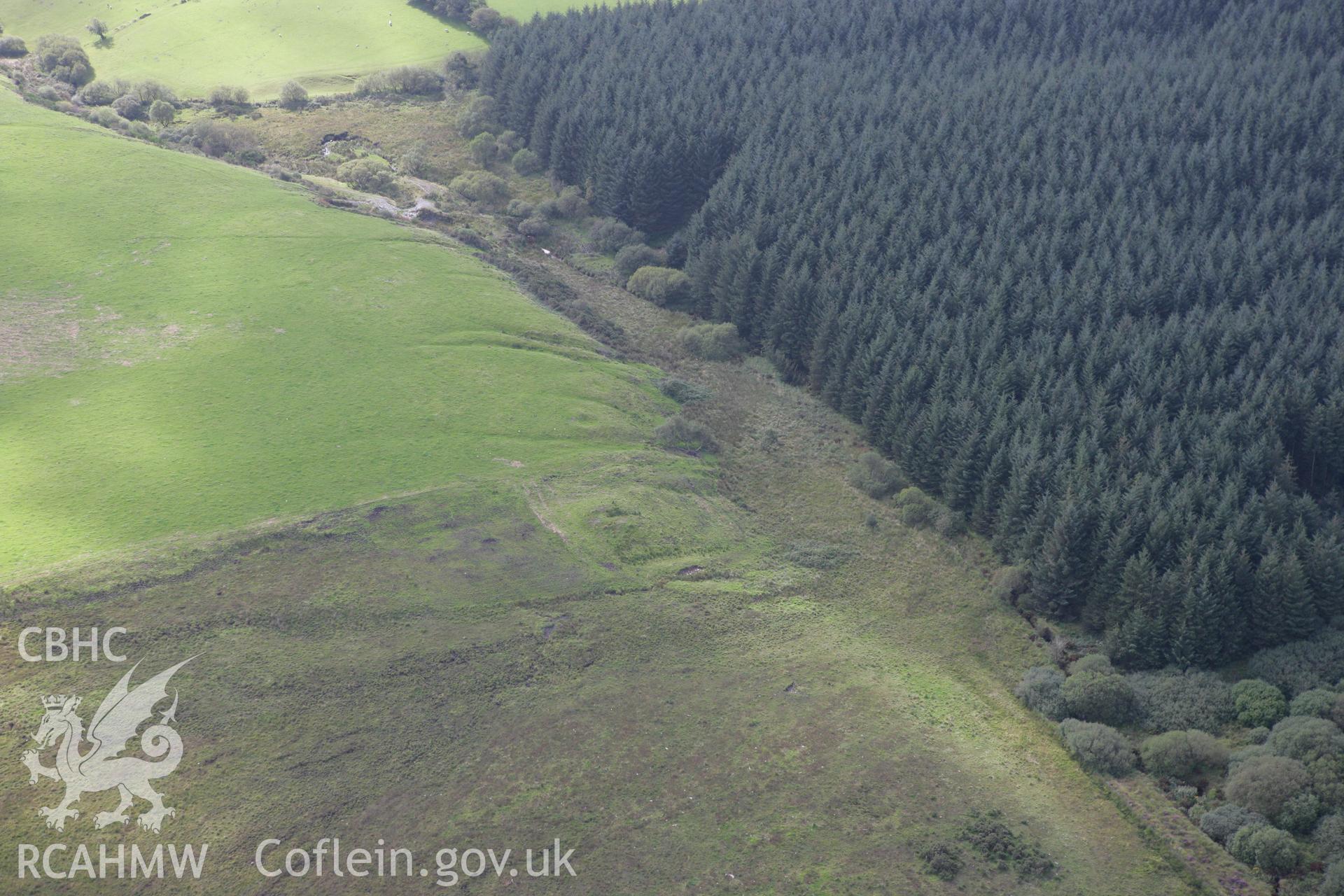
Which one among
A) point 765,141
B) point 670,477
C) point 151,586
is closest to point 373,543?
point 151,586

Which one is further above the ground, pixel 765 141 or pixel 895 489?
pixel 765 141

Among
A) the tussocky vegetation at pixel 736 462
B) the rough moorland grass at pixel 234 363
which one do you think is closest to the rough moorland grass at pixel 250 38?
the tussocky vegetation at pixel 736 462

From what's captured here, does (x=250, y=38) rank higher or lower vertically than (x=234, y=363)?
higher

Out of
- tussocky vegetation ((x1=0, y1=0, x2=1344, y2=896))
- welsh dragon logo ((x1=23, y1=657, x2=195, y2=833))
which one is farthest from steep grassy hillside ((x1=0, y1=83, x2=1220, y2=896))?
welsh dragon logo ((x1=23, y1=657, x2=195, y2=833))

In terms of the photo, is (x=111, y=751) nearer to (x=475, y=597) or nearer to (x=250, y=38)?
(x=475, y=597)

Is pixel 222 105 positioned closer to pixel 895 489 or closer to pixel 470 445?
pixel 470 445

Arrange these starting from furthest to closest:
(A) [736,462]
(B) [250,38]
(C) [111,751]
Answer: (B) [250,38], (A) [736,462], (C) [111,751]

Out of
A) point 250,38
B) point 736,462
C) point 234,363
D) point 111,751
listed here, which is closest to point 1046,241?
point 736,462
